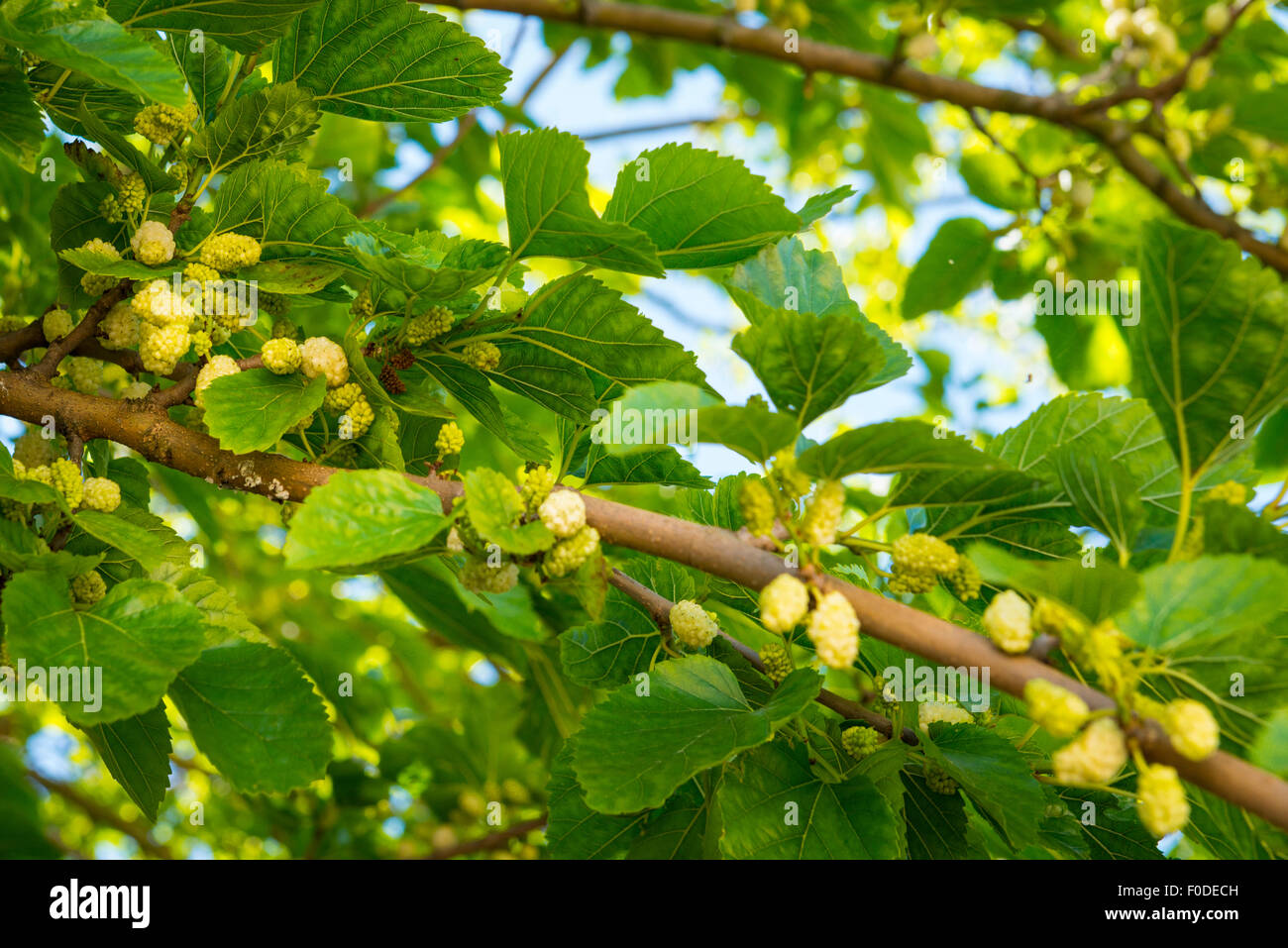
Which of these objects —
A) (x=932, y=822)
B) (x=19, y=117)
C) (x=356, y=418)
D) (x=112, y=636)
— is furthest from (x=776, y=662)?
(x=19, y=117)

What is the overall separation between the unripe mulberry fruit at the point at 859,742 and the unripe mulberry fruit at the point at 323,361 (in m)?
0.51

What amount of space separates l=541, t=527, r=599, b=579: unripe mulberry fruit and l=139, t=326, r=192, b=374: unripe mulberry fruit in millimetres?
356

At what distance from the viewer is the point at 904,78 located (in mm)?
1817

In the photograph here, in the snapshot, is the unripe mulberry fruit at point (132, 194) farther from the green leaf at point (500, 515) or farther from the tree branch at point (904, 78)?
the tree branch at point (904, 78)

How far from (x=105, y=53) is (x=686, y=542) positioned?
51cm

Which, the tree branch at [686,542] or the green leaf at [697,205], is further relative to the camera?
the green leaf at [697,205]

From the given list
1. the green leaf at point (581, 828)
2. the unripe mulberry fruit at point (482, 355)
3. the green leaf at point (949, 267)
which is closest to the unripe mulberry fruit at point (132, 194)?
the unripe mulberry fruit at point (482, 355)

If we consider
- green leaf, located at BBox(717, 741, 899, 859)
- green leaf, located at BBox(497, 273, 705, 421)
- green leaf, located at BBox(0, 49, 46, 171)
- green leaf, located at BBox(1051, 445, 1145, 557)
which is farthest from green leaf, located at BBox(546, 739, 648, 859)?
green leaf, located at BBox(0, 49, 46, 171)

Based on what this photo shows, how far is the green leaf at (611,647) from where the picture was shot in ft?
2.93

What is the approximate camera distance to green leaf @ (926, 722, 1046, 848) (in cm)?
71

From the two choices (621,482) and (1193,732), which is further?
(621,482)

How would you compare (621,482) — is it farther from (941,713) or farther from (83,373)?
(83,373)
